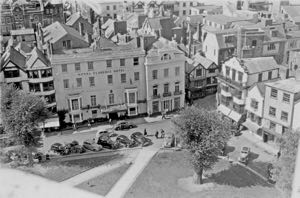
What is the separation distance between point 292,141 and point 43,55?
23.9 metres

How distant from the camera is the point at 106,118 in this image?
33.6m

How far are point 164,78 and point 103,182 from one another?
557 inches

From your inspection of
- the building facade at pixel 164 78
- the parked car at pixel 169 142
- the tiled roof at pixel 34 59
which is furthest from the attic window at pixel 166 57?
the tiled roof at pixel 34 59

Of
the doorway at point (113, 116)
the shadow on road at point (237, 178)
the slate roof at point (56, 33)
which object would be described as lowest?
the shadow on road at point (237, 178)

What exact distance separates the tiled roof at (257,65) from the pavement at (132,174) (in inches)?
416

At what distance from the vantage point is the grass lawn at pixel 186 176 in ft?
69.6

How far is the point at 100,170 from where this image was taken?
24.3m

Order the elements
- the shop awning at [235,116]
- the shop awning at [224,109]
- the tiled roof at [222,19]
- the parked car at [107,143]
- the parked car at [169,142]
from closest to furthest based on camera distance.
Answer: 1. the parked car at [169,142]
2. the parked car at [107,143]
3. the shop awning at [235,116]
4. the shop awning at [224,109]
5. the tiled roof at [222,19]

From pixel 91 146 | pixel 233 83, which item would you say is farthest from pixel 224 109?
pixel 91 146

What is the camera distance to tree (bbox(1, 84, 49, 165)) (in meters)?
23.8

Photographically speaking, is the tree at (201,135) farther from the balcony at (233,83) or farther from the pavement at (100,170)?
the balcony at (233,83)

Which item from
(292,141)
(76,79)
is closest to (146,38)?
(76,79)

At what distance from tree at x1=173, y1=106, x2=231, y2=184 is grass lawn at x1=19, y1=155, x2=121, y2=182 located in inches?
276

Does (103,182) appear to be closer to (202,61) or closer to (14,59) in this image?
(14,59)
